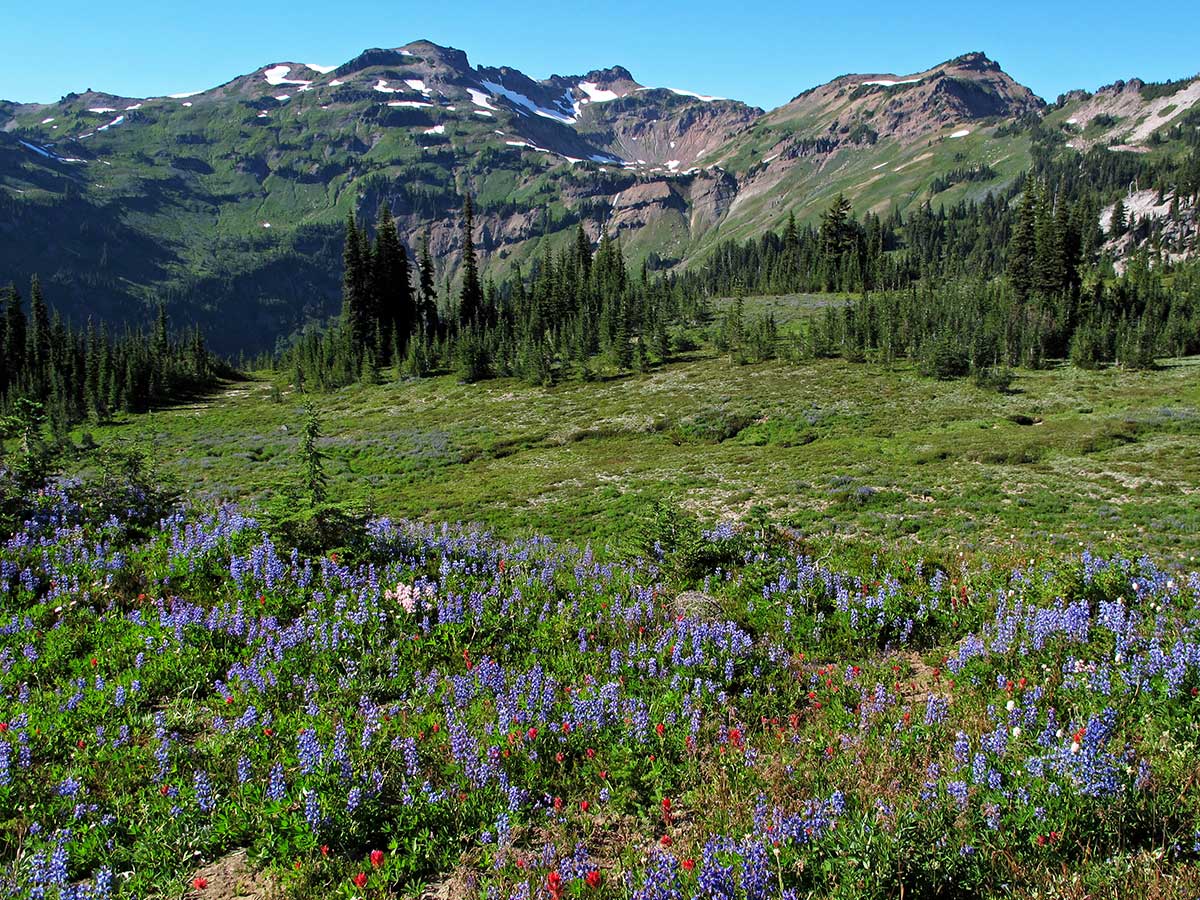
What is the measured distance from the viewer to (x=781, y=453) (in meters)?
37.2

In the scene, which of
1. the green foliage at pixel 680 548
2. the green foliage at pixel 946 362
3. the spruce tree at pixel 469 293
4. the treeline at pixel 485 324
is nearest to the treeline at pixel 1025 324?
the green foliage at pixel 946 362

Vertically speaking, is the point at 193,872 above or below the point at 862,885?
below

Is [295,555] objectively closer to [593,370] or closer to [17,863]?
[17,863]

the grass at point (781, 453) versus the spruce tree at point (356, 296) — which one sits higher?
the spruce tree at point (356, 296)

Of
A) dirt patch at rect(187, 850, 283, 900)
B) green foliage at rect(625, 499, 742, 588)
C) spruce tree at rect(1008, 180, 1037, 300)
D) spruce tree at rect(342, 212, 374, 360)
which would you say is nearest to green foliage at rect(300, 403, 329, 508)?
green foliage at rect(625, 499, 742, 588)

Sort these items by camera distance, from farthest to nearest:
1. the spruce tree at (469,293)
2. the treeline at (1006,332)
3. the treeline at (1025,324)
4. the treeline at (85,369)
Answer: the spruce tree at (469,293)
the treeline at (85,369)
the treeline at (1025,324)
the treeline at (1006,332)

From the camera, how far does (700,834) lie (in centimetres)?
458

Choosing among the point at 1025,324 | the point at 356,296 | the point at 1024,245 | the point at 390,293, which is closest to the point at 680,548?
the point at 1025,324

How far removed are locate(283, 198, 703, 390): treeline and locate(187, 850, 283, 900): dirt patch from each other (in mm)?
68686

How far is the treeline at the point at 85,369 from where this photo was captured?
277 feet

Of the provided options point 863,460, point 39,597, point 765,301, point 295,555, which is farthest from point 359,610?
point 765,301

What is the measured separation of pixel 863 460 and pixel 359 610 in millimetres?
30680

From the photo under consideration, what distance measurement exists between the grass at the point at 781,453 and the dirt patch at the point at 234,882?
640 cm

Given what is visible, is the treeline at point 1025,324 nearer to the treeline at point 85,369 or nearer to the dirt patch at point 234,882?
the dirt patch at point 234,882
